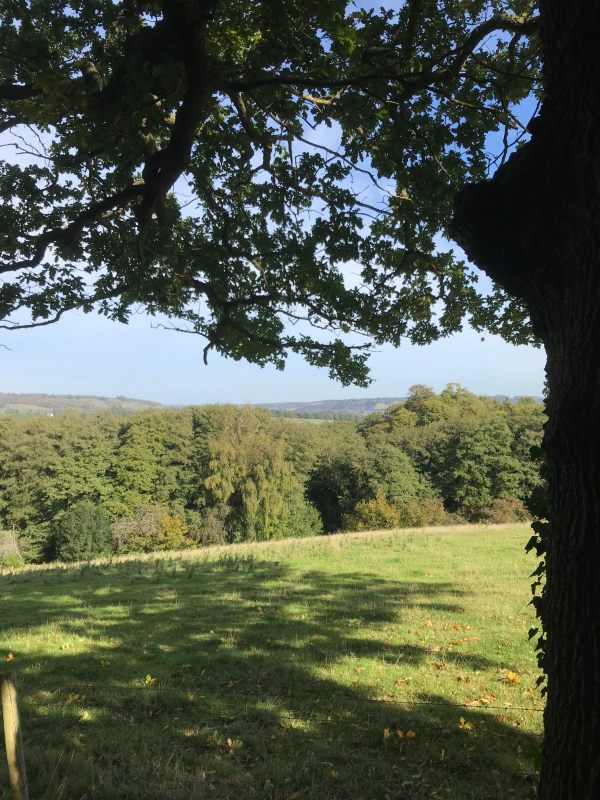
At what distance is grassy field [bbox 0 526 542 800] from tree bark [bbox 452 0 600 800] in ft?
6.75

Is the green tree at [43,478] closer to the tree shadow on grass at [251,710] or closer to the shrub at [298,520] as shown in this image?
the shrub at [298,520]

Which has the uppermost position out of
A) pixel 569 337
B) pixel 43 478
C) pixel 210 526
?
pixel 569 337

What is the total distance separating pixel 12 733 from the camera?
3.11 meters

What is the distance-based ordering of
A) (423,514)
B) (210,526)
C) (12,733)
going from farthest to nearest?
(210,526), (423,514), (12,733)

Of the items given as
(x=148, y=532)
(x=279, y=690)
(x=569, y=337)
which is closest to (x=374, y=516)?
(x=148, y=532)

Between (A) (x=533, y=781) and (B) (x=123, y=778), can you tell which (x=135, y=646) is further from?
(A) (x=533, y=781)

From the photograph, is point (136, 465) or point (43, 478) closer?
point (43, 478)

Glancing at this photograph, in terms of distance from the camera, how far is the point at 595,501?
1.96 meters

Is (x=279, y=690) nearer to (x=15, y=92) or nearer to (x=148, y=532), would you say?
(x=15, y=92)

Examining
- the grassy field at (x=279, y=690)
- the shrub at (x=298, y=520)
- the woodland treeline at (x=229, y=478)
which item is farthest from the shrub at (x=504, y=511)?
the grassy field at (x=279, y=690)

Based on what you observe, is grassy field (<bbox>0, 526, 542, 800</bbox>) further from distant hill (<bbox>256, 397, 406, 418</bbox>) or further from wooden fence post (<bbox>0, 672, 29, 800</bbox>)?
distant hill (<bbox>256, 397, 406, 418</bbox>)

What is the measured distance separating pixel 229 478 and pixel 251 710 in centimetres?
3938

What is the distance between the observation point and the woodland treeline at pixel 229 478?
132ft

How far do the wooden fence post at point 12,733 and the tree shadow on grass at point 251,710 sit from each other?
76cm
